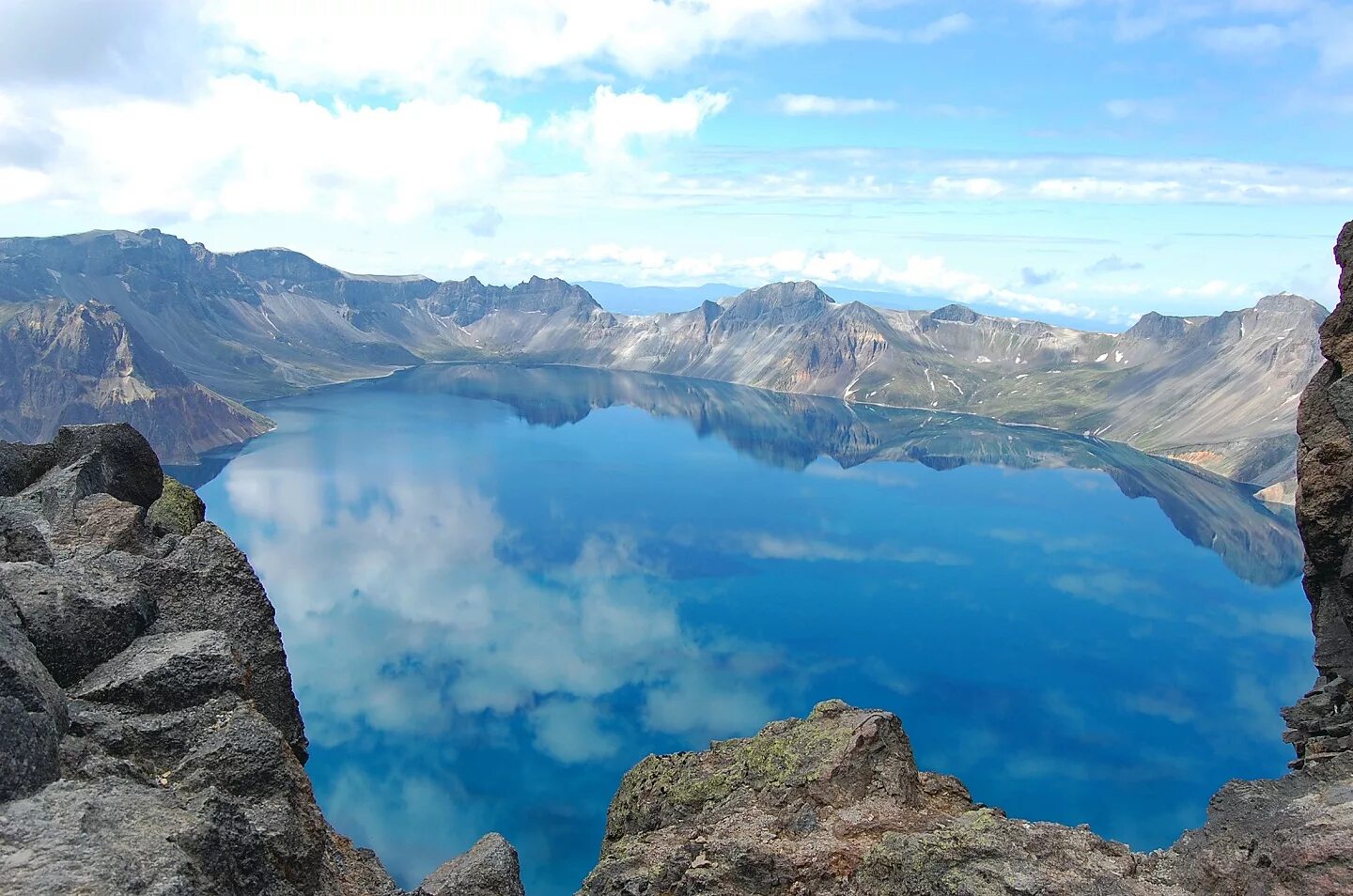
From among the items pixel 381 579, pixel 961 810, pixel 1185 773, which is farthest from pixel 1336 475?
pixel 381 579

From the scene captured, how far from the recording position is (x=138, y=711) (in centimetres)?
1705

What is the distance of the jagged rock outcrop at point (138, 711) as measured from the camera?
42.3ft

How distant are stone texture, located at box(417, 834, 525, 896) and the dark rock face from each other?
21.6 meters

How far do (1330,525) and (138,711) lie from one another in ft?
98.5

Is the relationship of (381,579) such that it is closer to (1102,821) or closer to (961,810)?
(1102,821)

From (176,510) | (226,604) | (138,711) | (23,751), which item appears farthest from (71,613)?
(176,510)

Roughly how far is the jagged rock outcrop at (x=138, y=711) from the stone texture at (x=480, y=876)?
0.47 feet

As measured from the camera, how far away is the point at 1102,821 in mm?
80625

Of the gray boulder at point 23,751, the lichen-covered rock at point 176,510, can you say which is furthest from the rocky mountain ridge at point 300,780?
the lichen-covered rock at point 176,510

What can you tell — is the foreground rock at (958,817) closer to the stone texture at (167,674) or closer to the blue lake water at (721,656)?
the stone texture at (167,674)

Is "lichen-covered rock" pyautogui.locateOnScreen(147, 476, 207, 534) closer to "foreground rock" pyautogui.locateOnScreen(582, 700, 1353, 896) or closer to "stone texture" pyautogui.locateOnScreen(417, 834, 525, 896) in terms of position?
"stone texture" pyautogui.locateOnScreen(417, 834, 525, 896)

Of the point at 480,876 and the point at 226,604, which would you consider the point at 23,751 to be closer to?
the point at 226,604

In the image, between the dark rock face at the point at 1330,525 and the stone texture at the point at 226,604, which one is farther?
the dark rock face at the point at 1330,525

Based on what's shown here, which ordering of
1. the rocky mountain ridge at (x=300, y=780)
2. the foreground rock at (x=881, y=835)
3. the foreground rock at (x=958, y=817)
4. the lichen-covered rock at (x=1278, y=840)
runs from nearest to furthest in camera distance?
the rocky mountain ridge at (x=300, y=780)
the lichen-covered rock at (x=1278, y=840)
the foreground rock at (x=881, y=835)
the foreground rock at (x=958, y=817)
